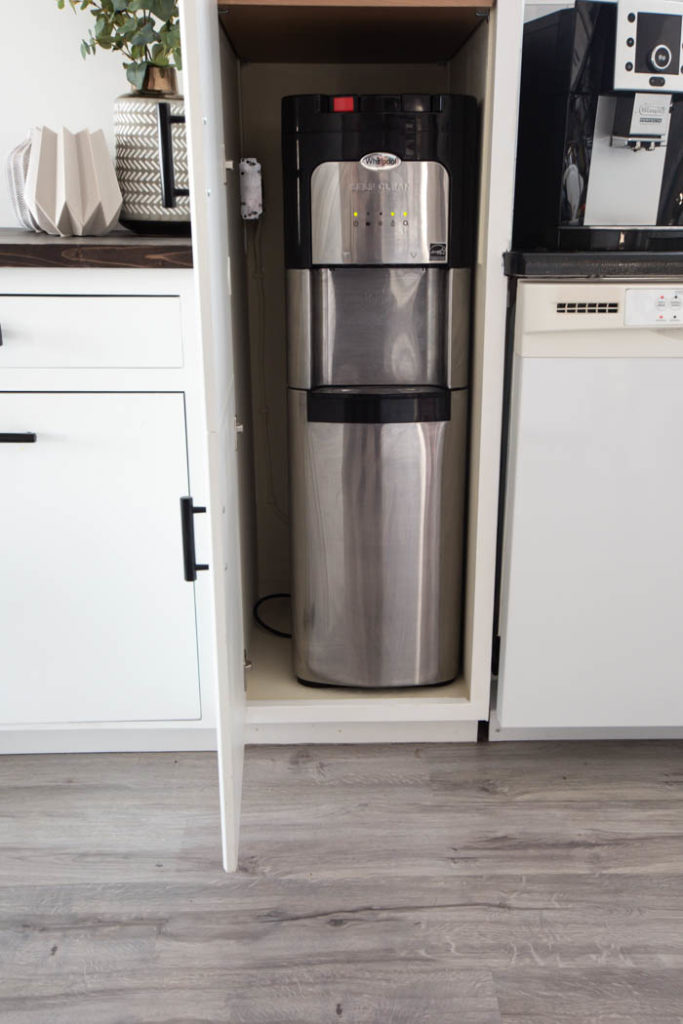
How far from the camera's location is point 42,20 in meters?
1.92

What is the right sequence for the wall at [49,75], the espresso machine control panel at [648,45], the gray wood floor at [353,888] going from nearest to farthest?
the gray wood floor at [353,888] < the espresso machine control panel at [648,45] < the wall at [49,75]

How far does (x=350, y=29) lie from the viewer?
161cm

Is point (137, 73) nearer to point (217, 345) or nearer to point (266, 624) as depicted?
point (217, 345)

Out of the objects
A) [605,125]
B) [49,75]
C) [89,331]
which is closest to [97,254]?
[89,331]

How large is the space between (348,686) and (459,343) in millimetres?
698

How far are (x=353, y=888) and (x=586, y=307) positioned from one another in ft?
3.29

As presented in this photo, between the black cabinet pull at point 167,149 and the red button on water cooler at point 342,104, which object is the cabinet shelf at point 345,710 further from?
the red button on water cooler at point 342,104

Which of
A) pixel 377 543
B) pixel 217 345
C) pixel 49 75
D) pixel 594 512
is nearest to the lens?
pixel 217 345

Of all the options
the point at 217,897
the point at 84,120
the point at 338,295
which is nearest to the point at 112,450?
the point at 338,295

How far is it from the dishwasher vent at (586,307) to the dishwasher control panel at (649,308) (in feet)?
0.09

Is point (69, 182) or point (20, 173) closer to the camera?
point (69, 182)

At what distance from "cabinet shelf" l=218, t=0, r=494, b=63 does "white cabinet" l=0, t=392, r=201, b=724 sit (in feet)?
Result: 2.16

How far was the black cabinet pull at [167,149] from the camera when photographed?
1521mm

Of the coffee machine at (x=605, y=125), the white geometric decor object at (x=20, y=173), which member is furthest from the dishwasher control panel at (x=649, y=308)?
the white geometric decor object at (x=20, y=173)
